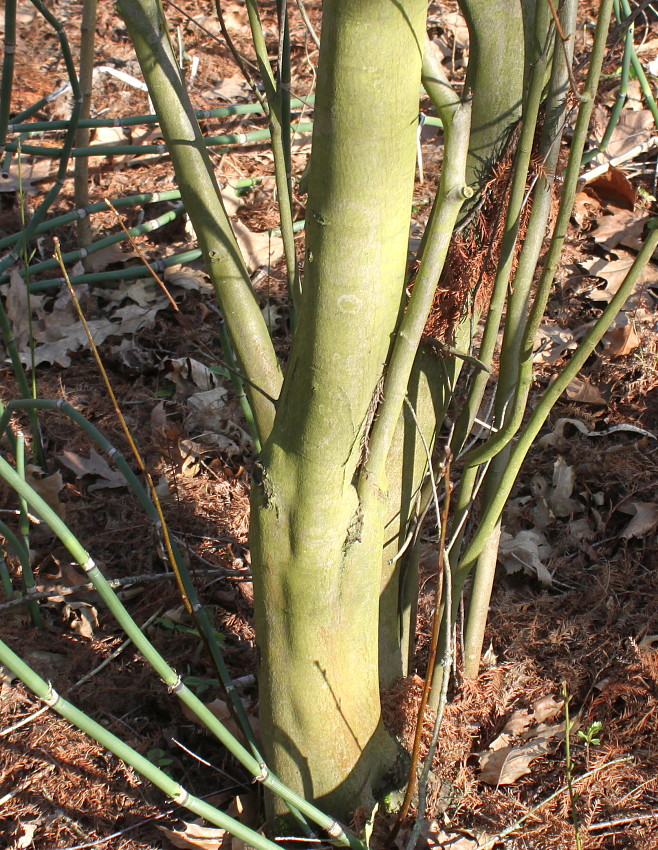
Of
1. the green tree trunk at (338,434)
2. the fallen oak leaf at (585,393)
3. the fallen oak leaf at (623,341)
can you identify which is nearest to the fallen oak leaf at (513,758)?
the green tree trunk at (338,434)

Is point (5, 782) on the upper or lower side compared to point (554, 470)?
lower

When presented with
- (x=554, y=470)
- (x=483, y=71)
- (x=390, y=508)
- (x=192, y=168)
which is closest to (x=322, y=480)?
(x=390, y=508)

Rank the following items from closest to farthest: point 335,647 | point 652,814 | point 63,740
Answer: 1. point 335,647
2. point 652,814
3. point 63,740

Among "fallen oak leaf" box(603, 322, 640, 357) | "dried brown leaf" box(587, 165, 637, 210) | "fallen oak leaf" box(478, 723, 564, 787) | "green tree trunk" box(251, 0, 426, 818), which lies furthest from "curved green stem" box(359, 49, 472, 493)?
"dried brown leaf" box(587, 165, 637, 210)

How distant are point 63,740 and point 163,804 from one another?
0.91 feet

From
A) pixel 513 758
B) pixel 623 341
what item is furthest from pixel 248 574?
pixel 623 341

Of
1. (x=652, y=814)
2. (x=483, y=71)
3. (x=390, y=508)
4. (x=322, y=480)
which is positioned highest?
(x=483, y=71)

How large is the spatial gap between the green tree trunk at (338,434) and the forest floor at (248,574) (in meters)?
0.20

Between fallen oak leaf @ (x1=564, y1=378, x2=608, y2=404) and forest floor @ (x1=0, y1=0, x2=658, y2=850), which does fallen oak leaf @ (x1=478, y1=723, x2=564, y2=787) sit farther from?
fallen oak leaf @ (x1=564, y1=378, x2=608, y2=404)

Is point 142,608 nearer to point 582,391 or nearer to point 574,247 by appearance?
point 582,391

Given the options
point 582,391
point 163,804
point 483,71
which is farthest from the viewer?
point 582,391

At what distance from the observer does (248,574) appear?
183 centimetres

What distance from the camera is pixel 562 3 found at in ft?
3.36

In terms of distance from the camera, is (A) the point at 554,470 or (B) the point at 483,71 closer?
(B) the point at 483,71
